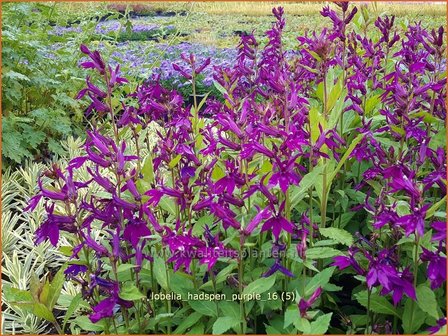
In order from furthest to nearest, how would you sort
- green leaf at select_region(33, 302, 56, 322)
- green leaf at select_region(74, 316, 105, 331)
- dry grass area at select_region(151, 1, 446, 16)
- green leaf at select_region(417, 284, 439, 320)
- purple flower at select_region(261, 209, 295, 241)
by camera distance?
dry grass area at select_region(151, 1, 446, 16)
green leaf at select_region(74, 316, 105, 331)
green leaf at select_region(33, 302, 56, 322)
green leaf at select_region(417, 284, 439, 320)
purple flower at select_region(261, 209, 295, 241)

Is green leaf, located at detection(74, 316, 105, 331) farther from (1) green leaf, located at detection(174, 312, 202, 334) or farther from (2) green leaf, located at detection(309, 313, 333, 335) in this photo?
(2) green leaf, located at detection(309, 313, 333, 335)

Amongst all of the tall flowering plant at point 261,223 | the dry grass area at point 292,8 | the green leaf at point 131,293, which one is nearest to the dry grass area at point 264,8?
the dry grass area at point 292,8

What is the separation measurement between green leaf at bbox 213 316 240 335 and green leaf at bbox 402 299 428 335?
50 centimetres

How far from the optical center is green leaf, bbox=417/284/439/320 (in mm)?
1555

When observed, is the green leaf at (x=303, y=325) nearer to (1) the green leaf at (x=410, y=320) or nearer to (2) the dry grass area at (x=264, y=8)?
(1) the green leaf at (x=410, y=320)

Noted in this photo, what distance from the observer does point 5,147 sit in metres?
3.58

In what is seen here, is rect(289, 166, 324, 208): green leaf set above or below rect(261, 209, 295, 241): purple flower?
above

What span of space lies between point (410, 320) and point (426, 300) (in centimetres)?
11

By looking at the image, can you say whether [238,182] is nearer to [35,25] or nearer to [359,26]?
[359,26]

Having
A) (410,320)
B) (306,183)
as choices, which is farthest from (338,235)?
(410,320)

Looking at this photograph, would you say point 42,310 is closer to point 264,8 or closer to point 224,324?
point 224,324

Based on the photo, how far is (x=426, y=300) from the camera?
157 centimetres

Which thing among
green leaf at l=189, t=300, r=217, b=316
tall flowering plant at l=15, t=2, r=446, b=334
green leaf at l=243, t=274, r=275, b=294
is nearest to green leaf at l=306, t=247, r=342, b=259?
tall flowering plant at l=15, t=2, r=446, b=334

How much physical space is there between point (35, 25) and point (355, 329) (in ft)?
12.1
